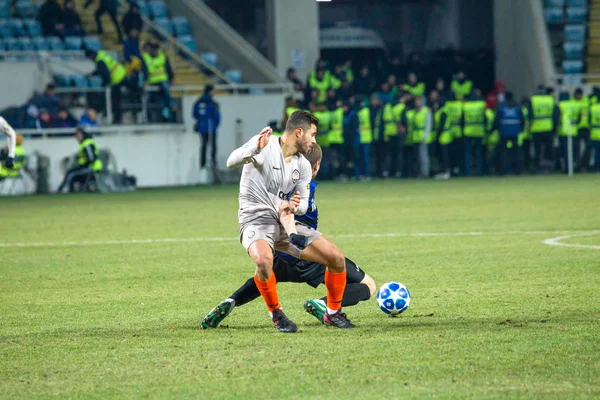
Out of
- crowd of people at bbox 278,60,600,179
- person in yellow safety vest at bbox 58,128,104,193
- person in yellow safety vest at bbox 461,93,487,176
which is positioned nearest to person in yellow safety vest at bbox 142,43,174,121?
person in yellow safety vest at bbox 58,128,104,193

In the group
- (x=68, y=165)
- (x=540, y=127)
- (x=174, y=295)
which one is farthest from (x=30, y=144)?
(x=174, y=295)

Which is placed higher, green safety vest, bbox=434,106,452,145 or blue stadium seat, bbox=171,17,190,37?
blue stadium seat, bbox=171,17,190,37

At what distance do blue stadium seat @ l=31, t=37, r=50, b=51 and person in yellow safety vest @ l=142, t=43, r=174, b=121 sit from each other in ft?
8.95

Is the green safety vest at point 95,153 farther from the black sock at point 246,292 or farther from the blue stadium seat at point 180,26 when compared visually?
Result: the black sock at point 246,292

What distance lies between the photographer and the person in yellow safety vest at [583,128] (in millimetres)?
26453

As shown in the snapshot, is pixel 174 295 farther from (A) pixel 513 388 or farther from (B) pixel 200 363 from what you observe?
(A) pixel 513 388

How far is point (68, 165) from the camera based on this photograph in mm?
24562

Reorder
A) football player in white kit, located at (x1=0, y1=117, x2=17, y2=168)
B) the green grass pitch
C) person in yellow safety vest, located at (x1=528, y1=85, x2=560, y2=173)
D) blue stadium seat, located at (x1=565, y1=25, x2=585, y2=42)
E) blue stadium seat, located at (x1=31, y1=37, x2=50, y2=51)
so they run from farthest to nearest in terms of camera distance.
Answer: blue stadium seat, located at (x1=565, y1=25, x2=585, y2=42), blue stadium seat, located at (x1=31, y1=37, x2=50, y2=51), person in yellow safety vest, located at (x1=528, y1=85, x2=560, y2=173), football player in white kit, located at (x1=0, y1=117, x2=17, y2=168), the green grass pitch

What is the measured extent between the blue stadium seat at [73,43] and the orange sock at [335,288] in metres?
21.7

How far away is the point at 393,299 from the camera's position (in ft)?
24.6

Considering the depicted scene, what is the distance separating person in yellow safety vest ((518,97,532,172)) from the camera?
1051 inches

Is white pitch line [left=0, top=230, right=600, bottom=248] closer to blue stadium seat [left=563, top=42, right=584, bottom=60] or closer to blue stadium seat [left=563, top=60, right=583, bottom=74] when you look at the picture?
blue stadium seat [left=563, top=60, right=583, bottom=74]

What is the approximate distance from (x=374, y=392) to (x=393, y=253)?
20.8ft

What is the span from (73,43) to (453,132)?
9.76 metres
